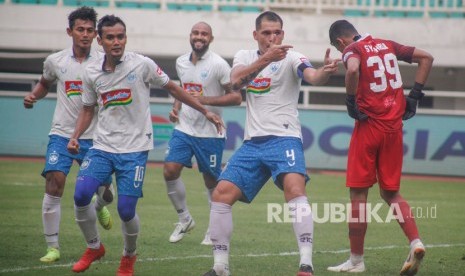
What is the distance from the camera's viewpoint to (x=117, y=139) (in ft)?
Answer: 29.5

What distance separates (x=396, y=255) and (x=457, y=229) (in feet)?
8.57

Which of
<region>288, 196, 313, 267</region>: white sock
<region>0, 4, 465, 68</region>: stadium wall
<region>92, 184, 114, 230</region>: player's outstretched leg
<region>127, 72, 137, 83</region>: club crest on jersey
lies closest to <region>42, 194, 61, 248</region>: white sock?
<region>92, 184, 114, 230</region>: player's outstretched leg

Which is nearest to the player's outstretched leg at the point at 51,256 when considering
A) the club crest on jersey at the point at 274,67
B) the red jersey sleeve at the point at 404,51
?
the club crest on jersey at the point at 274,67

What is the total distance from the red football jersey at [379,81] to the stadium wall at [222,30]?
54.2 feet

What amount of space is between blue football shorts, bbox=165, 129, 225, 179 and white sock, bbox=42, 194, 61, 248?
2239 millimetres

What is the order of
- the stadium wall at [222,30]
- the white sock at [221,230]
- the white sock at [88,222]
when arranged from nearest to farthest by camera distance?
the white sock at [221,230] → the white sock at [88,222] → the stadium wall at [222,30]

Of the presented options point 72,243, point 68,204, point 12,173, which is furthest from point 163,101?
point 72,243

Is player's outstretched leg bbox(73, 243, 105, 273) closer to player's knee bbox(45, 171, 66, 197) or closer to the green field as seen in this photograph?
the green field

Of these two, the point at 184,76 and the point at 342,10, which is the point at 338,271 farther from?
the point at 342,10

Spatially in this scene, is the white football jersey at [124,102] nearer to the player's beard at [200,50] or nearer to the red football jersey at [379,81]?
the red football jersey at [379,81]

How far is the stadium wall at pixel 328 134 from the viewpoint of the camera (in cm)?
2162

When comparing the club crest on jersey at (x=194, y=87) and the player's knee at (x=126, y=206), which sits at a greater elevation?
the club crest on jersey at (x=194, y=87)

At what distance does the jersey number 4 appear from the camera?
9.21 metres

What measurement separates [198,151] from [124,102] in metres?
3.16
